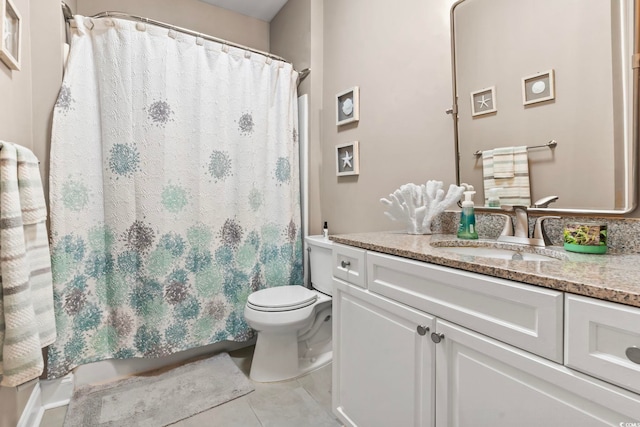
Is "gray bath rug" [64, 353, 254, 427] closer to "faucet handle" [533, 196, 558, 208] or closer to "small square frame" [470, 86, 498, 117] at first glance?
"faucet handle" [533, 196, 558, 208]

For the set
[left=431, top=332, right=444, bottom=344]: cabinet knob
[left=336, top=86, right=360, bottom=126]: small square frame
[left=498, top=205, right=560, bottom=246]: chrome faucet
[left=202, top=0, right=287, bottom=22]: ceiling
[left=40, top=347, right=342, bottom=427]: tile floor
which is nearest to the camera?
[left=431, top=332, right=444, bottom=344]: cabinet knob

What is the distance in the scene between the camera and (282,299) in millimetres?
1852

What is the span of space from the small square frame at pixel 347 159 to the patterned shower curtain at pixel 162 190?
1.23 ft

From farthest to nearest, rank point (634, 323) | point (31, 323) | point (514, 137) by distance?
point (514, 137) → point (31, 323) → point (634, 323)

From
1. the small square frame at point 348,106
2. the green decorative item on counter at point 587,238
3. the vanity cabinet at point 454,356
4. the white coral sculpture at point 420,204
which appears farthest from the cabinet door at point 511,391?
the small square frame at point 348,106

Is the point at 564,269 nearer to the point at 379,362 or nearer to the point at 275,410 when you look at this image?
the point at 379,362

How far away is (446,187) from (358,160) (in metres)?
0.65

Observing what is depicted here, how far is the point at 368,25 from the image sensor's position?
1903 millimetres

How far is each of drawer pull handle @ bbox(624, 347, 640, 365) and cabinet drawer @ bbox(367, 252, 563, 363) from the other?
0.10 m

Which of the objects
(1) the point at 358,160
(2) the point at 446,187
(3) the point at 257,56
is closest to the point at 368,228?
(1) the point at 358,160

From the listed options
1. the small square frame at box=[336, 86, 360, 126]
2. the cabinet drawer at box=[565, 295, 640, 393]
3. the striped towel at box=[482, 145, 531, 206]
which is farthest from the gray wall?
the cabinet drawer at box=[565, 295, 640, 393]

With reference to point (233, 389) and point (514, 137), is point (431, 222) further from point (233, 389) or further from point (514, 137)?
point (233, 389)

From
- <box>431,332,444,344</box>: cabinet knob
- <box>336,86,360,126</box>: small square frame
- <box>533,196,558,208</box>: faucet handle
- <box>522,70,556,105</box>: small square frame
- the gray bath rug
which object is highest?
<box>336,86,360,126</box>: small square frame

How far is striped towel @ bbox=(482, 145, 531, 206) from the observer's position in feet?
3.95
